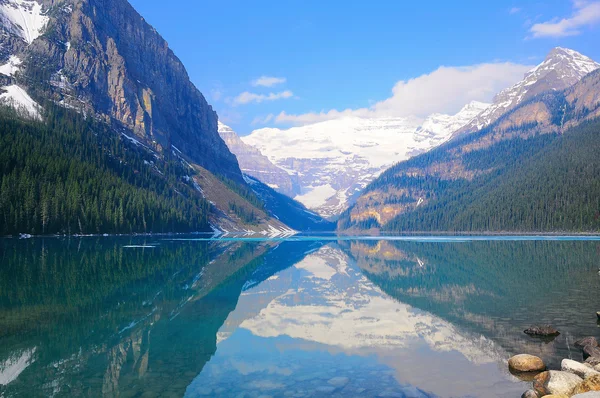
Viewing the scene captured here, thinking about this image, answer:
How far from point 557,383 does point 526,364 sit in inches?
134

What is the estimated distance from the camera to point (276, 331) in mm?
30547

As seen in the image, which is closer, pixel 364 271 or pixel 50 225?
pixel 364 271

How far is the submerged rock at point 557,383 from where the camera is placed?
17.9 metres

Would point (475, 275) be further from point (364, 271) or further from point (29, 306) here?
point (29, 306)

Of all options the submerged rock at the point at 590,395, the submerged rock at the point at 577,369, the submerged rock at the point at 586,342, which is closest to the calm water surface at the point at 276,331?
the submerged rock at the point at 586,342

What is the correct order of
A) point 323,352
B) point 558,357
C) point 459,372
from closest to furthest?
point 459,372
point 558,357
point 323,352

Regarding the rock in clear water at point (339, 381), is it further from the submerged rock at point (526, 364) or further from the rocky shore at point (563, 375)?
the submerged rock at point (526, 364)

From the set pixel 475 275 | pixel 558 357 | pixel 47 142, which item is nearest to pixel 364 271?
pixel 475 275

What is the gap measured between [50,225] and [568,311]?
123 m

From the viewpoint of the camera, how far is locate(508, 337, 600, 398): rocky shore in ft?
57.7

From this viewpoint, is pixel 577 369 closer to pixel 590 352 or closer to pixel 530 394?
pixel 530 394

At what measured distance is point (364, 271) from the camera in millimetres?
67250

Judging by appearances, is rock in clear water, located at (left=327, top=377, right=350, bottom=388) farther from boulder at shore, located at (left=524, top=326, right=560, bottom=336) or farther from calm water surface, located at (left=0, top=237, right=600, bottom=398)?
boulder at shore, located at (left=524, top=326, right=560, bottom=336)

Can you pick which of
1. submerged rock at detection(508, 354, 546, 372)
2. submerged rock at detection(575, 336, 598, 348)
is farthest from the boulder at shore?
submerged rock at detection(508, 354, 546, 372)
